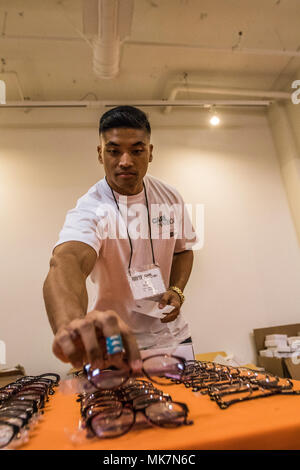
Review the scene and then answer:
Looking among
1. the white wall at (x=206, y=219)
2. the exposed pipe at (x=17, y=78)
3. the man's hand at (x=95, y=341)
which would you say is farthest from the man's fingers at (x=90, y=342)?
the exposed pipe at (x=17, y=78)

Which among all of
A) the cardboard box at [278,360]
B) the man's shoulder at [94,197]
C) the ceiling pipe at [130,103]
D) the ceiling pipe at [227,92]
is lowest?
the cardboard box at [278,360]

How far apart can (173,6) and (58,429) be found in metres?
3.46

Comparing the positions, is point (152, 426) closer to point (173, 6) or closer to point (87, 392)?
point (87, 392)

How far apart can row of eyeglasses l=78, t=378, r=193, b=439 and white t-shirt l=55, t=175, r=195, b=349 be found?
2.12ft

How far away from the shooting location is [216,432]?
442 mm

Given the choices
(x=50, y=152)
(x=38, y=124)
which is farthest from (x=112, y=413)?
(x=38, y=124)

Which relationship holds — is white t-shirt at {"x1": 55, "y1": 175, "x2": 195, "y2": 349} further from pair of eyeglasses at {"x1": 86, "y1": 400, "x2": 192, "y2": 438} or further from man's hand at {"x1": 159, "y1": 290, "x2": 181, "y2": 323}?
pair of eyeglasses at {"x1": 86, "y1": 400, "x2": 192, "y2": 438}

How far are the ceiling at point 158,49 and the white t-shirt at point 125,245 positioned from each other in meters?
2.30

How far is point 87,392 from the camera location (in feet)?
2.38

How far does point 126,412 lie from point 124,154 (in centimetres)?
113

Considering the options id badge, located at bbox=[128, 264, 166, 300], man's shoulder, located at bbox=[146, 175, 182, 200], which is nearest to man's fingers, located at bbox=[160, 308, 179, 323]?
id badge, located at bbox=[128, 264, 166, 300]

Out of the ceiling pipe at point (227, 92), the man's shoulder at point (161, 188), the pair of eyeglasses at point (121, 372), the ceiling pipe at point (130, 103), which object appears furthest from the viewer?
the ceiling pipe at point (227, 92)

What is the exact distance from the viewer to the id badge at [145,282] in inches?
55.1

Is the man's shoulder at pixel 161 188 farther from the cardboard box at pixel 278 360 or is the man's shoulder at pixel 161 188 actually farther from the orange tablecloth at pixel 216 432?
the cardboard box at pixel 278 360
